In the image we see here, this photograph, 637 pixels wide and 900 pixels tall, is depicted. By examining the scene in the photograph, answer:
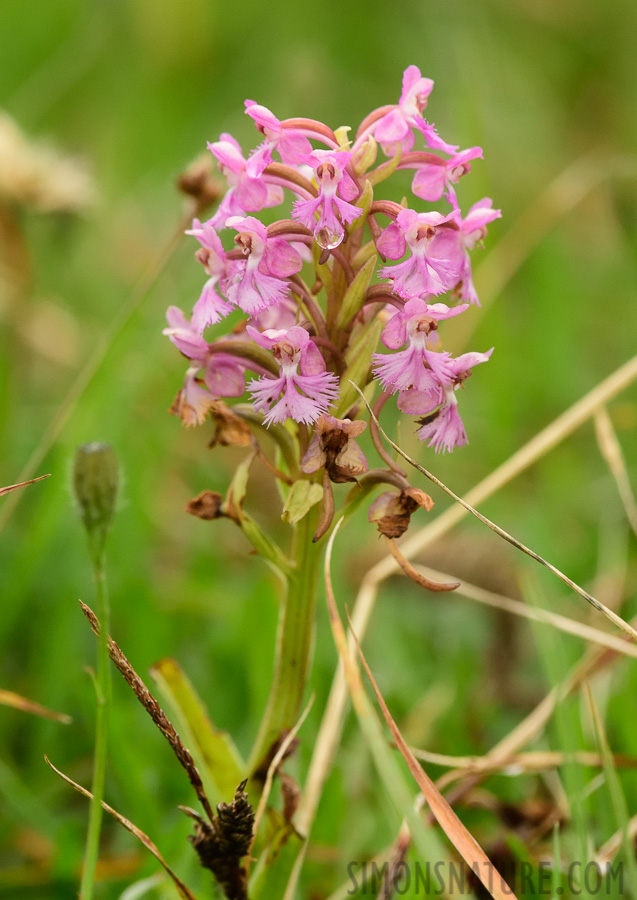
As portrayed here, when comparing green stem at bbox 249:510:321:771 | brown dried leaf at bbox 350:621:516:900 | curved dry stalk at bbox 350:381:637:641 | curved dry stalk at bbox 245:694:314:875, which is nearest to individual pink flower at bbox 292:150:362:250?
curved dry stalk at bbox 350:381:637:641

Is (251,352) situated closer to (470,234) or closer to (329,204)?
(329,204)

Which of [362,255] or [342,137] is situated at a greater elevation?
[342,137]

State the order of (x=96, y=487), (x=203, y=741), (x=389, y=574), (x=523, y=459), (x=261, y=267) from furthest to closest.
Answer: (x=523, y=459) < (x=389, y=574) < (x=203, y=741) < (x=261, y=267) < (x=96, y=487)

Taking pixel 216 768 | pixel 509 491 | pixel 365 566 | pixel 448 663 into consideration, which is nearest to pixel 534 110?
pixel 509 491

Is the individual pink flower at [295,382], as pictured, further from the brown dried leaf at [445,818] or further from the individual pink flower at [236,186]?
the brown dried leaf at [445,818]

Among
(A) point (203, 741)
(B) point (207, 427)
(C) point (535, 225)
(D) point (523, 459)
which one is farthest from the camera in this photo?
(B) point (207, 427)

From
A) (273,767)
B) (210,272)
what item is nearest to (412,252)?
(210,272)

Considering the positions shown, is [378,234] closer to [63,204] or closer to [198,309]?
[198,309]
